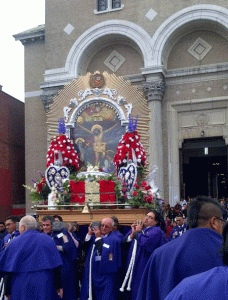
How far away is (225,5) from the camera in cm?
1959

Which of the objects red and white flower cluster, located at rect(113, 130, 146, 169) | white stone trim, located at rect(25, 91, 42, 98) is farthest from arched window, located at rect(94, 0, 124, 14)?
red and white flower cluster, located at rect(113, 130, 146, 169)

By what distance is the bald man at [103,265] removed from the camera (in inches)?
305

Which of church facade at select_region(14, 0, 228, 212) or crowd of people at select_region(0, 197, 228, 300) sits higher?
church facade at select_region(14, 0, 228, 212)

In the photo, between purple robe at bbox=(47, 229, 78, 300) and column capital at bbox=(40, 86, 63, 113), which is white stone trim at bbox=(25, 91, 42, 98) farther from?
purple robe at bbox=(47, 229, 78, 300)

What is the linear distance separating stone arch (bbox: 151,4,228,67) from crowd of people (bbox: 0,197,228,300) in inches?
456

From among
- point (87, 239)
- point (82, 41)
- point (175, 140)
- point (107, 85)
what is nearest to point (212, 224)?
point (87, 239)

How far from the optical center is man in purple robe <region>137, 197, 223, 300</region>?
304cm

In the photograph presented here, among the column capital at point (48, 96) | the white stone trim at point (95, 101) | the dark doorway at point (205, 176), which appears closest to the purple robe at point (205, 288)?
the white stone trim at point (95, 101)

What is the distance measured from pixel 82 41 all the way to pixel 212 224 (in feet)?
63.7

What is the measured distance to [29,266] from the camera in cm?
587

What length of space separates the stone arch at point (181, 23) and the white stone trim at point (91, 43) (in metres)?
0.39

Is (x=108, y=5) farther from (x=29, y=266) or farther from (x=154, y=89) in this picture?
(x=29, y=266)

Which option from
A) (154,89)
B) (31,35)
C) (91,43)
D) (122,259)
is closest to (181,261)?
(122,259)

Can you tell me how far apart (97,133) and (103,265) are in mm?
11551
